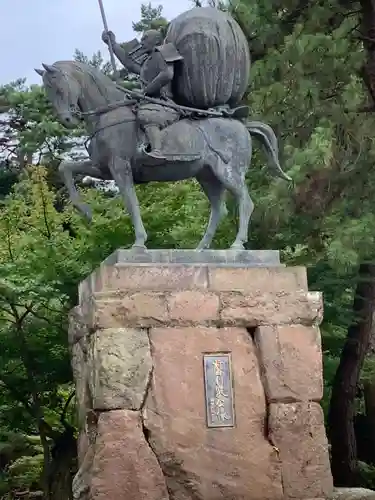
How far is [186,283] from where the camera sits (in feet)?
17.9

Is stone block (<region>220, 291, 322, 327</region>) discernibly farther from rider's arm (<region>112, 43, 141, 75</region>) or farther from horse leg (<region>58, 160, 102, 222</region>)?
rider's arm (<region>112, 43, 141, 75</region>)

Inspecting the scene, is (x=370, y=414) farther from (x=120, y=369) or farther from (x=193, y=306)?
(x=120, y=369)

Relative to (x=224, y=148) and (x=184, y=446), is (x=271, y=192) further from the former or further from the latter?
(x=184, y=446)

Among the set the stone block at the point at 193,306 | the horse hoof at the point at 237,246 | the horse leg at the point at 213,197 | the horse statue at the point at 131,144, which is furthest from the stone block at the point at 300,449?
the horse leg at the point at 213,197

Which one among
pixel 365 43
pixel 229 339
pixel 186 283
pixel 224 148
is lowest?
pixel 229 339

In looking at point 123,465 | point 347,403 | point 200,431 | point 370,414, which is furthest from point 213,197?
point 370,414

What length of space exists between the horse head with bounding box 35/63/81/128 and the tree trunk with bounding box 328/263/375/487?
5368 mm

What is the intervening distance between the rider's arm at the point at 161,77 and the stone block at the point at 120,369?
73.3 inches

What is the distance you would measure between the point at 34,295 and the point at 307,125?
3578 mm

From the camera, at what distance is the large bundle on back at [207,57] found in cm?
585

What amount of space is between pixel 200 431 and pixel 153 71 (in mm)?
2724

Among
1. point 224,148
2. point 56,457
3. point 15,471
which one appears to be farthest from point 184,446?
point 15,471

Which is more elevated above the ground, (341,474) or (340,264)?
A: (340,264)

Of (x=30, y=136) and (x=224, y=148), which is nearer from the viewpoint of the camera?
(x=224, y=148)
